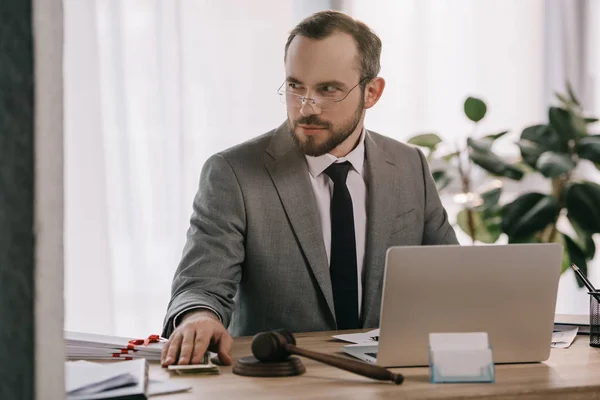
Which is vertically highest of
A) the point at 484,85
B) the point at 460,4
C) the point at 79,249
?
the point at 460,4

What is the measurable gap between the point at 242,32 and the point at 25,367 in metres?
3.18

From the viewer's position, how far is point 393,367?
4.80ft

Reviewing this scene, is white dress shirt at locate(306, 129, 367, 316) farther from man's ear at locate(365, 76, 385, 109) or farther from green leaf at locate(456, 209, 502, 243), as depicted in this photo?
green leaf at locate(456, 209, 502, 243)

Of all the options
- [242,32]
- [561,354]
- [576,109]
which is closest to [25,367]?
[561,354]

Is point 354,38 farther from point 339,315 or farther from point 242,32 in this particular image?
point 242,32

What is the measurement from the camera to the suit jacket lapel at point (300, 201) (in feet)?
6.97

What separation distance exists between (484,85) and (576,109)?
2.08ft

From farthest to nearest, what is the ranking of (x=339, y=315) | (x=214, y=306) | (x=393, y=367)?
(x=339, y=315) → (x=214, y=306) → (x=393, y=367)

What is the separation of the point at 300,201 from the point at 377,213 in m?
0.23

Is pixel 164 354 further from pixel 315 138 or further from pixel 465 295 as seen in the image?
pixel 315 138

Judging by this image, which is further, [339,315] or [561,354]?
[339,315]

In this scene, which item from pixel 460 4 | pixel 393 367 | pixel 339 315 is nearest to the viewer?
pixel 393 367

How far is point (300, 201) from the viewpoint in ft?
7.12

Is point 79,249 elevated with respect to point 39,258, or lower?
lower
